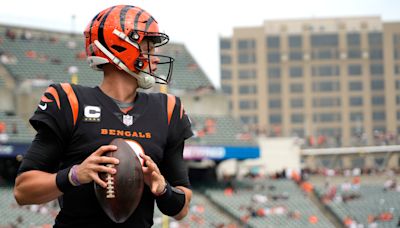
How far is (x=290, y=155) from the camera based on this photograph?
34.8 m

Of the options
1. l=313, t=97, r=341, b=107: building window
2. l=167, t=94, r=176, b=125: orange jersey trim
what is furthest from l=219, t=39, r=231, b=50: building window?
l=167, t=94, r=176, b=125: orange jersey trim

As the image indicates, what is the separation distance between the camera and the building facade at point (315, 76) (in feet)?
258

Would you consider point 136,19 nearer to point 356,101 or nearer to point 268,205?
point 268,205

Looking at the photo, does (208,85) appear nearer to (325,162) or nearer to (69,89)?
(69,89)

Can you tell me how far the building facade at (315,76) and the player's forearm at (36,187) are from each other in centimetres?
7505

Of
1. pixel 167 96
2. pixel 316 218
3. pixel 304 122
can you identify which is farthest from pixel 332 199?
pixel 304 122

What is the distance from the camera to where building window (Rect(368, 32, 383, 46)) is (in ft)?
261

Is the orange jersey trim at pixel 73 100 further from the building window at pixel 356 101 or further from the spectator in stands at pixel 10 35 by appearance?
the building window at pixel 356 101

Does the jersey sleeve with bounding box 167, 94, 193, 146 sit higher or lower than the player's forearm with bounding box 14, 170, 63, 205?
higher

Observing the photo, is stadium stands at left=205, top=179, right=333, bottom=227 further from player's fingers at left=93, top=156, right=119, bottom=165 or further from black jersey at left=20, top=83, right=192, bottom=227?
player's fingers at left=93, top=156, right=119, bottom=165

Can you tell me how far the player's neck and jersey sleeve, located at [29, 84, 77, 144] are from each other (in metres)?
0.19

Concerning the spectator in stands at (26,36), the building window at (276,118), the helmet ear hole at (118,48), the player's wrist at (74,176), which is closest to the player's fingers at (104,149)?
the player's wrist at (74,176)

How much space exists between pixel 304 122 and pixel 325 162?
374 inches

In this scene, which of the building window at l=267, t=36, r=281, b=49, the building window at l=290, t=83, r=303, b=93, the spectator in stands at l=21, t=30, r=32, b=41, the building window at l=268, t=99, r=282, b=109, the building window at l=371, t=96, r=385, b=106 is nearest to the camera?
the spectator in stands at l=21, t=30, r=32, b=41
